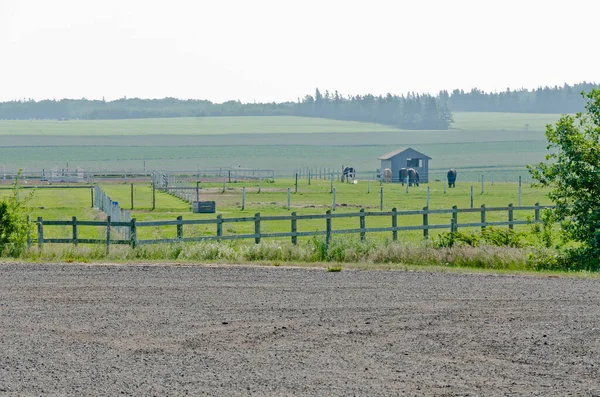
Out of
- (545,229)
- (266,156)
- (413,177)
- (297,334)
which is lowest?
(266,156)

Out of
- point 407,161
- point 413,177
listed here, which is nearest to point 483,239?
point 413,177

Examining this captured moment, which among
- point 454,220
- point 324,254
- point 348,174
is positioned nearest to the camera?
point 324,254

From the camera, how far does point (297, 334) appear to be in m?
13.2

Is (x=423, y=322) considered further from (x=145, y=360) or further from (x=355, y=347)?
(x=145, y=360)

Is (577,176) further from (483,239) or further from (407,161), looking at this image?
(407,161)

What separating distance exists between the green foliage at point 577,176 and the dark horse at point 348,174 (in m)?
57.4

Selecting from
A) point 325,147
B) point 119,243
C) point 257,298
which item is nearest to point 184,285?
point 257,298

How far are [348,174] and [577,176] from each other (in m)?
59.5

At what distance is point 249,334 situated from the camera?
13172 millimetres

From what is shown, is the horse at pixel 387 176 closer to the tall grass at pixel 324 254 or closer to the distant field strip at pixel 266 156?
the distant field strip at pixel 266 156

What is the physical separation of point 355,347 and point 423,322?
201 cm

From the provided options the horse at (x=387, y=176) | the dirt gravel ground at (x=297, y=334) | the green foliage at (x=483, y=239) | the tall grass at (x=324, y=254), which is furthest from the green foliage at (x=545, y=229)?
the horse at (x=387, y=176)


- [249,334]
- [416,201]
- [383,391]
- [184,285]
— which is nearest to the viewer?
[383,391]

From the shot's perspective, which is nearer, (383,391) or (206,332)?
(383,391)
